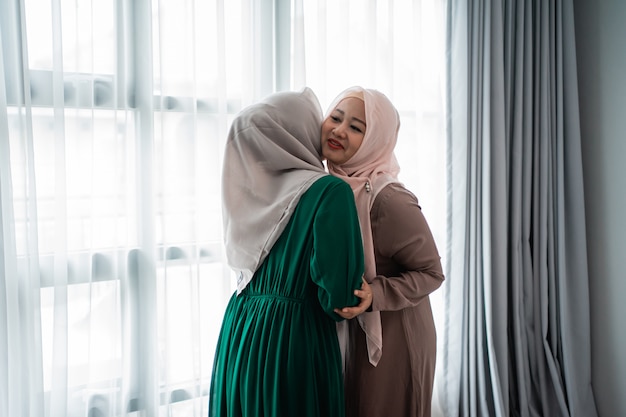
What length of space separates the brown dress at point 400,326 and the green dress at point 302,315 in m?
0.18

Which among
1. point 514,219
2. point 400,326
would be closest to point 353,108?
point 400,326

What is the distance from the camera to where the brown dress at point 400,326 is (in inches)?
53.7

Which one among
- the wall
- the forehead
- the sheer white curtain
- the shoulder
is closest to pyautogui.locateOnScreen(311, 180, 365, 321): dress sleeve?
the shoulder

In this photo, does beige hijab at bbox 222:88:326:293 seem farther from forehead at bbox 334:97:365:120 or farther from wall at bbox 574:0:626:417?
wall at bbox 574:0:626:417

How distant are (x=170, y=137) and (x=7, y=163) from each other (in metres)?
0.49

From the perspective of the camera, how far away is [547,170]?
225 cm

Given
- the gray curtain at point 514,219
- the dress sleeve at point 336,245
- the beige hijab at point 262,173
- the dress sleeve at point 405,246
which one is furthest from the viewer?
the gray curtain at point 514,219

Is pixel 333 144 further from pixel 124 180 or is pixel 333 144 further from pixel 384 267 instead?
pixel 124 180

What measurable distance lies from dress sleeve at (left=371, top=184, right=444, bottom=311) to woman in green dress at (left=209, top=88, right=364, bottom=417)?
19 centimetres

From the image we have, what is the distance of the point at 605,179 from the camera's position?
7.30ft

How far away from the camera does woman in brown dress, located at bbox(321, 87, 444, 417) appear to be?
1.35 meters

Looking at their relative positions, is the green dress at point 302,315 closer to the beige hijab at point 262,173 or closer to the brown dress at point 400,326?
the beige hijab at point 262,173

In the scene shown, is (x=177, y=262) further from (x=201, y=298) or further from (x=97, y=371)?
(x=97, y=371)

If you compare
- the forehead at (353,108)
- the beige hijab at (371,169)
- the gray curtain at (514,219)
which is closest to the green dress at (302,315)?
the beige hijab at (371,169)
